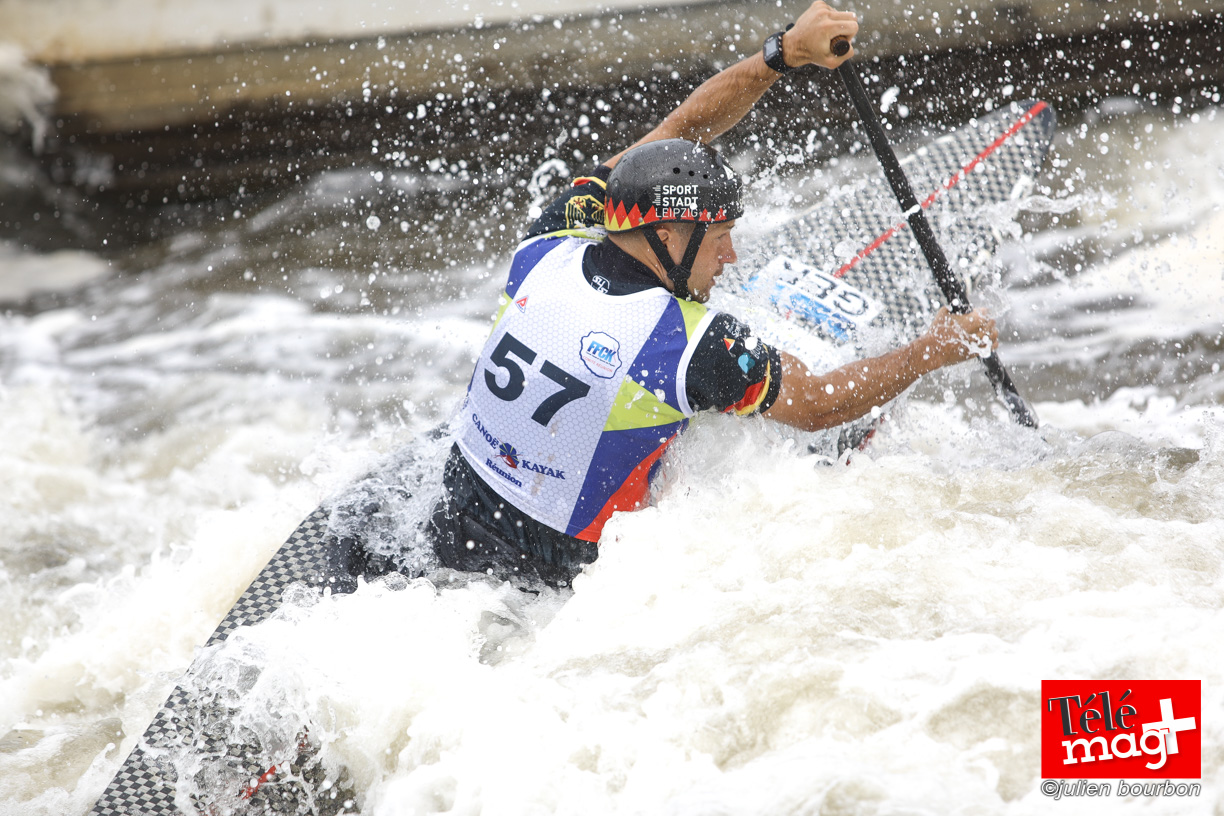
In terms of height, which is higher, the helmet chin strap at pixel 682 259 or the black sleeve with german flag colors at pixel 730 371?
the helmet chin strap at pixel 682 259

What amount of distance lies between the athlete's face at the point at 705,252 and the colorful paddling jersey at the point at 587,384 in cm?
9

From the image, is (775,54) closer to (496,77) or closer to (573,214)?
(573,214)

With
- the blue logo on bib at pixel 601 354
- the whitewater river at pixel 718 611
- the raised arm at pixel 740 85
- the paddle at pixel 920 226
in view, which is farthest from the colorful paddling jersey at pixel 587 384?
the paddle at pixel 920 226

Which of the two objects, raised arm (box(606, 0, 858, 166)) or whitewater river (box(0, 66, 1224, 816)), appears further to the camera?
raised arm (box(606, 0, 858, 166))

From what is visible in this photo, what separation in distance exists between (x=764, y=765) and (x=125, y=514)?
3.37 meters

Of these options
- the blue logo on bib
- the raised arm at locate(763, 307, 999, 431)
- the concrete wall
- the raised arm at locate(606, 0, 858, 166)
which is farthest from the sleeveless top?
the concrete wall

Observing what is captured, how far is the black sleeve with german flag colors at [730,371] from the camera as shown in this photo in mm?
1942

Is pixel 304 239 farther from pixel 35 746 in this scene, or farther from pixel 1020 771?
pixel 1020 771

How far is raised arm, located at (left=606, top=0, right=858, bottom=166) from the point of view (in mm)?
2377

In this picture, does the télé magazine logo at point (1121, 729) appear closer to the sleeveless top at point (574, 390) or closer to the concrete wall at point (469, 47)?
the sleeveless top at point (574, 390)

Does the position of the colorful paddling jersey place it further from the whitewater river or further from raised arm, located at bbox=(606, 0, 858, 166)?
raised arm, located at bbox=(606, 0, 858, 166)

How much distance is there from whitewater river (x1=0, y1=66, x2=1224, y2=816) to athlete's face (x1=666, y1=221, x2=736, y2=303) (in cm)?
32

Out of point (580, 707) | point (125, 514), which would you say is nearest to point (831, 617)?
point (580, 707)

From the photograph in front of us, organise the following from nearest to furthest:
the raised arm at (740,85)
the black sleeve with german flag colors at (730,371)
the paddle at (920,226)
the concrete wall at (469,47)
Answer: the black sleeve with german flag colors at (730,371), the raised arm at (740,85), the paddle at (920,226), the concrete wall at (469,47)
